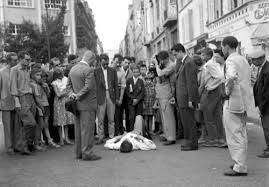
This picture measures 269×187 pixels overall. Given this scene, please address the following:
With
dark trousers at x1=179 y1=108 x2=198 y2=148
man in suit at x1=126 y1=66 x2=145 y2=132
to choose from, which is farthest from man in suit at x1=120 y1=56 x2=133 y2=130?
dark trousers at x1=179 y1=108 x2=198 y2=148

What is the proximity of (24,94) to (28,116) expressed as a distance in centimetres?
47

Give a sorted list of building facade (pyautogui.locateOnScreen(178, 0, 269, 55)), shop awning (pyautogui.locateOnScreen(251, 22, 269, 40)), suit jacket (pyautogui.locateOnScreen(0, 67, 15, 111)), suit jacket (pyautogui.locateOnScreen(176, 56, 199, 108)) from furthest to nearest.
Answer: building facade (pyautogui.locateOnScreen(178, 0, 269, 55))
shop awning (pyautogui.locateOnScreen(251, 22, 269, 40))
suit jacket (pyautogui.locateOnScreen(0, 67, 15, 111))
suit jacket (pyautogui.locateOnScreen(176, 56, 199, 108))

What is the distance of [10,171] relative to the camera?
24.1 ft

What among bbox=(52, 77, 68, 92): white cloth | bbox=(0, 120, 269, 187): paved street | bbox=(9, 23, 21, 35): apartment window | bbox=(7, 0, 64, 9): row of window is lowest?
bbox=(0, 120, 269, 187): paved street

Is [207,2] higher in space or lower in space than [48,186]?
higher

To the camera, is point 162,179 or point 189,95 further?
point 189,95

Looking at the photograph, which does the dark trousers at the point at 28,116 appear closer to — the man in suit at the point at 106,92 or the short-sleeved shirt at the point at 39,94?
the short-sleeved shirt at the point at 39,94

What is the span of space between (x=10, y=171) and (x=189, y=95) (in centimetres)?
378

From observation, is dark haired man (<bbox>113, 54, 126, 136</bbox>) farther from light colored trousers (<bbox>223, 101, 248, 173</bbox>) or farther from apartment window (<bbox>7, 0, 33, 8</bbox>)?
apartment window (<bbox>7, 0, 33, 8</bbox>)

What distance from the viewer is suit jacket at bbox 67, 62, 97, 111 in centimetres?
792

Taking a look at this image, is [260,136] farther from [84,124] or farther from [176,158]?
[84,124]

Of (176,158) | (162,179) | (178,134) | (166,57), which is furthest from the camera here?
(178,134)

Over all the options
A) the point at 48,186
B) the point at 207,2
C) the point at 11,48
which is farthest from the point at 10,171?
the point at 11,48

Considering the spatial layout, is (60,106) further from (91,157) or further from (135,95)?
(91,157)
